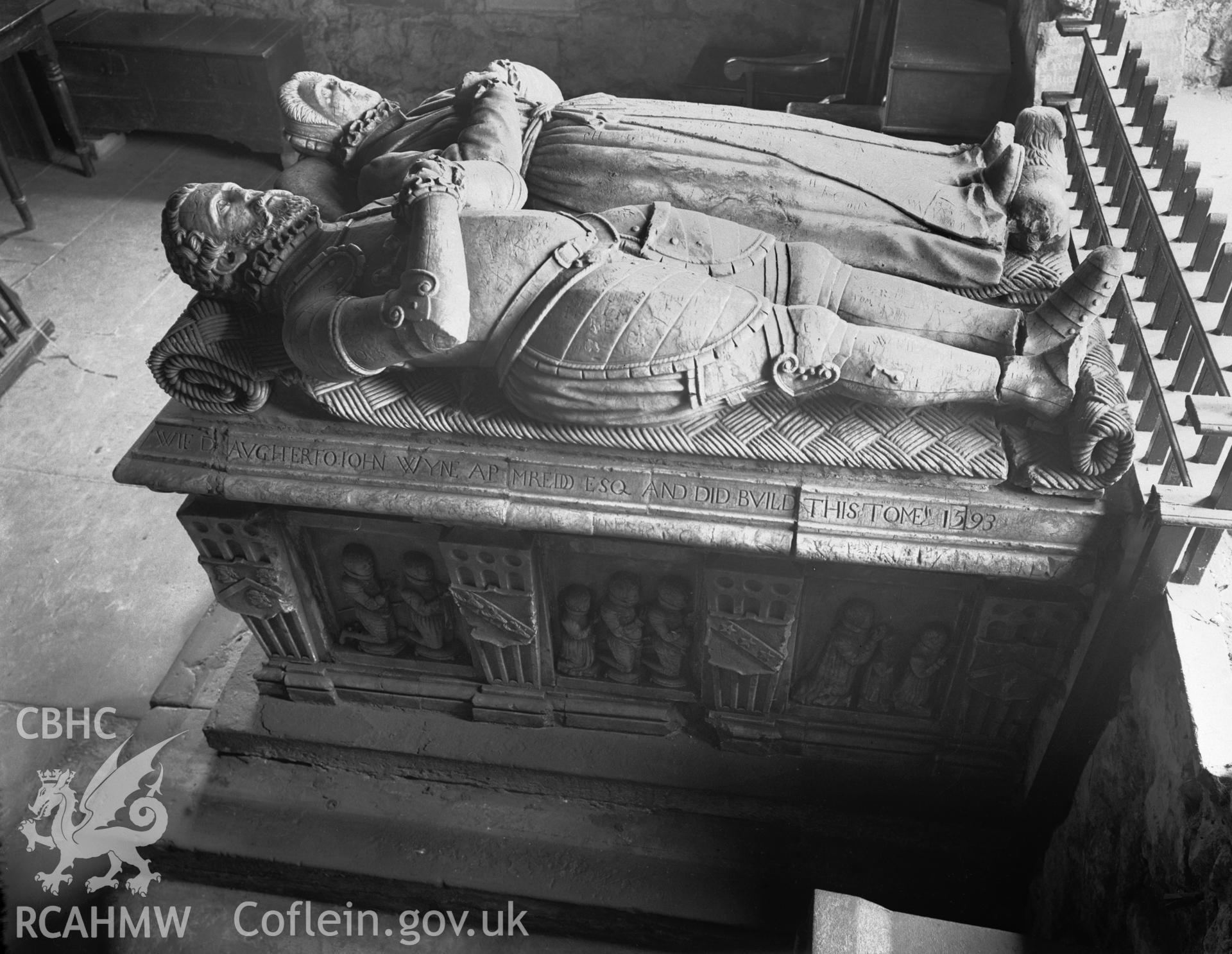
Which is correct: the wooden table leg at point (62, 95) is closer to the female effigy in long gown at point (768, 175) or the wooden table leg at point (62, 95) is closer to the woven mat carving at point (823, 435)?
the female effigy in long gown at point (768, 175)

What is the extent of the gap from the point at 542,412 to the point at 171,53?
473 cm

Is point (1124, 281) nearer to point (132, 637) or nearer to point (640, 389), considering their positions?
point (640, 389)

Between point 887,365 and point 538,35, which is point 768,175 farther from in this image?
point 538,35

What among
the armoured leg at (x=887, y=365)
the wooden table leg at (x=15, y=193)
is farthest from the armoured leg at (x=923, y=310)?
the wooden table leg at (x=15, y=193)

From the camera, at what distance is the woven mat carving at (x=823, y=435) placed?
2.58 m

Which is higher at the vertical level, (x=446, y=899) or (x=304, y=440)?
(x=304, y=440)

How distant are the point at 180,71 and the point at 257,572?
165 inches

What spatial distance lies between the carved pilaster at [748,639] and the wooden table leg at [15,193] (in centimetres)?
477

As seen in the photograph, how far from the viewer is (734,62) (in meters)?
5.52

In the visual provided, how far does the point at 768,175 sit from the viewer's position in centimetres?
303

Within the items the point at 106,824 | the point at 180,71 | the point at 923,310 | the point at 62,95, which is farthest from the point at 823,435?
the point at 62,95

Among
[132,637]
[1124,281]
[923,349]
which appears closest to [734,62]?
[1124,281]

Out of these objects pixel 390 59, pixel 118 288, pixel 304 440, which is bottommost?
pixel 118 288

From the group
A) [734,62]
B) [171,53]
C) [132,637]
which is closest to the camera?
[132,637]
